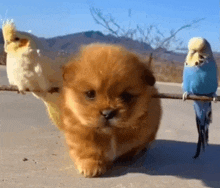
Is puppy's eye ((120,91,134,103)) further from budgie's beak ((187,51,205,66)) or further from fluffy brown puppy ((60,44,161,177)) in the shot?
budgie's beak ((187,51,205,66))

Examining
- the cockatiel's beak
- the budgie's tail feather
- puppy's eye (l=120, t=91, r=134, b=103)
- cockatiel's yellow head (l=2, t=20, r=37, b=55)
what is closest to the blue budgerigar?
the budgie's tail feather

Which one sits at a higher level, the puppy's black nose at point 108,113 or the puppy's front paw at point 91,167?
the puppy's black nose at point 108,113

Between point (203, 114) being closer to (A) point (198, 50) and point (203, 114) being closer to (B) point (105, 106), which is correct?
(A) point (198, 50)

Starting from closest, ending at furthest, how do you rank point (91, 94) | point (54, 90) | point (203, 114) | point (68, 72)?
point (91, 94), point (68, 72), point (54, 90), point (203, 114)

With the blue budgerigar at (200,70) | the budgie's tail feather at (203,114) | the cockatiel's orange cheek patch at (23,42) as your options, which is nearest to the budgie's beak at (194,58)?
the blue budgerigar at (200,70)

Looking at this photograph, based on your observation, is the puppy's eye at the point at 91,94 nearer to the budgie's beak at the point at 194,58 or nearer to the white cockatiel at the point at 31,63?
the white cockatiel at the point at 31,63

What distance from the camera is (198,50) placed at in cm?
252

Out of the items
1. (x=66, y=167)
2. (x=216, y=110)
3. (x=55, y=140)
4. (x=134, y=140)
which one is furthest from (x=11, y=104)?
(x=216, y=110)

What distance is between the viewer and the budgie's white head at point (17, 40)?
2.35m

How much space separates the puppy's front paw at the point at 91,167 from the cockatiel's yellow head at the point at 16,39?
3.03 ft

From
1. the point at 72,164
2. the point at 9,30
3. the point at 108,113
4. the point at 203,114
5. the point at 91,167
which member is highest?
the point at 9,30

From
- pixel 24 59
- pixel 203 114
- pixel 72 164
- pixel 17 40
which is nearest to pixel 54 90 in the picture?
pixel 24 59

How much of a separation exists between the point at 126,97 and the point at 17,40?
91 cm

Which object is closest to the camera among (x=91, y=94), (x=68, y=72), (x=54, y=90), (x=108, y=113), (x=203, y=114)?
(x=108, y=113)
